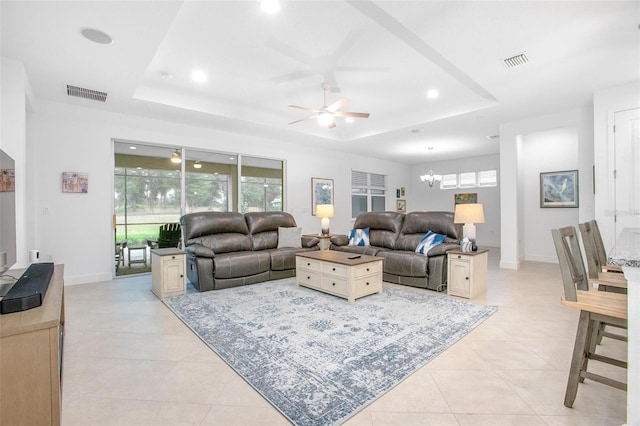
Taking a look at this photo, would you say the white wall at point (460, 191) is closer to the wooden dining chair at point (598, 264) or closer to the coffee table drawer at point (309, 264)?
the wooden dining chair at point (598, 264)

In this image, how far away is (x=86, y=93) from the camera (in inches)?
159

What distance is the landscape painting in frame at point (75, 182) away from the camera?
447 centimetres

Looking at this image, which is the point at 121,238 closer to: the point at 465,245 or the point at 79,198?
the point at 79,198

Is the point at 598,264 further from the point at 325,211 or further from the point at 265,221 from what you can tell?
the point at 265,221

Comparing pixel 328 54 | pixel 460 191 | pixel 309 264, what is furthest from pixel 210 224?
pixel 460 191

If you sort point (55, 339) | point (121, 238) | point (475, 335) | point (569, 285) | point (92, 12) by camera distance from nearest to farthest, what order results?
1. point (55, 339)
2. point (569, 285)
3. point (92, 12)
4. point (475, 335)
5. point (121, 238)

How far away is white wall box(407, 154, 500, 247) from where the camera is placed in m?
8.70

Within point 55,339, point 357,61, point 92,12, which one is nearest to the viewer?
point 55,339

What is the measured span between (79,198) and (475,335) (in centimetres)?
556

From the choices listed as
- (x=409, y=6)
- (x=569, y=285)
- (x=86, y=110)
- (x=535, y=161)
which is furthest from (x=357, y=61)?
(x=535, y=161)

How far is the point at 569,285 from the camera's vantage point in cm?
163

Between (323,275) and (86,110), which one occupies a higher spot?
(86,110)

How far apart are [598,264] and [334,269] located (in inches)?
100

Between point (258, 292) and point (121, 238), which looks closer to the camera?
point (258, 292)
